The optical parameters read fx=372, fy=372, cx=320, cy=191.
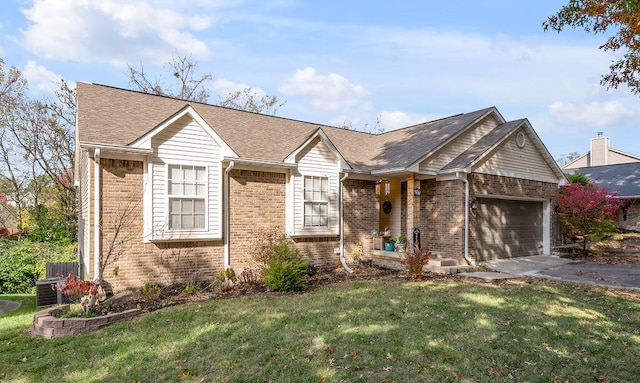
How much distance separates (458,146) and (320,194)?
555 centimetres

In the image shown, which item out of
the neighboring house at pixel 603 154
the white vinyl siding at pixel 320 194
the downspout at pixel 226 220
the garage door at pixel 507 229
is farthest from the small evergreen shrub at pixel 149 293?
the neighboring house at pixel 603 154

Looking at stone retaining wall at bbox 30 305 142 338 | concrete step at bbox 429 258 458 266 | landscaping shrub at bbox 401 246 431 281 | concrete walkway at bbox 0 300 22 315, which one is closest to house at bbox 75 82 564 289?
concrete step at bbox 429 258 458 266

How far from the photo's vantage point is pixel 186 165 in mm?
9578

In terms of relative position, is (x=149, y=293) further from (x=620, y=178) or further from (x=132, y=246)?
(x=620, y=178)

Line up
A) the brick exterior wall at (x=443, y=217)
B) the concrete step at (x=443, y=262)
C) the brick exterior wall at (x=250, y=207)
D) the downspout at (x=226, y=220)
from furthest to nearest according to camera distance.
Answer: the brick exterior wall at (x=443, y=217), the concrete step at (x=443, y=262), the brick exterior wall at (x=250, y=207), the downspout at (x=226, y=220)

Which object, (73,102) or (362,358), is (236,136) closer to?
(362,358)

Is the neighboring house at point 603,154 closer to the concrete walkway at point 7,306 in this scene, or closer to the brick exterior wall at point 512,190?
the brick exterior wall at point 512,190

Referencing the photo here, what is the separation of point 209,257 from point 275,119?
6.86 metres

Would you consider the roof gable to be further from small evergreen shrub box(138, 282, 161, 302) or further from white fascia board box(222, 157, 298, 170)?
small evergreen shrub box(138, 282, 161, 302)

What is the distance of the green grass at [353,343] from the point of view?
15.2 ft

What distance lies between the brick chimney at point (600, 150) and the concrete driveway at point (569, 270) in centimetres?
2332

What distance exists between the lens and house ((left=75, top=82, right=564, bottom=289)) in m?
8.87

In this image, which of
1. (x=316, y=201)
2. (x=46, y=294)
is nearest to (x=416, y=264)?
(x=316, y=201)

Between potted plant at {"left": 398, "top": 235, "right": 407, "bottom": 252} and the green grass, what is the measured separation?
4.48m
